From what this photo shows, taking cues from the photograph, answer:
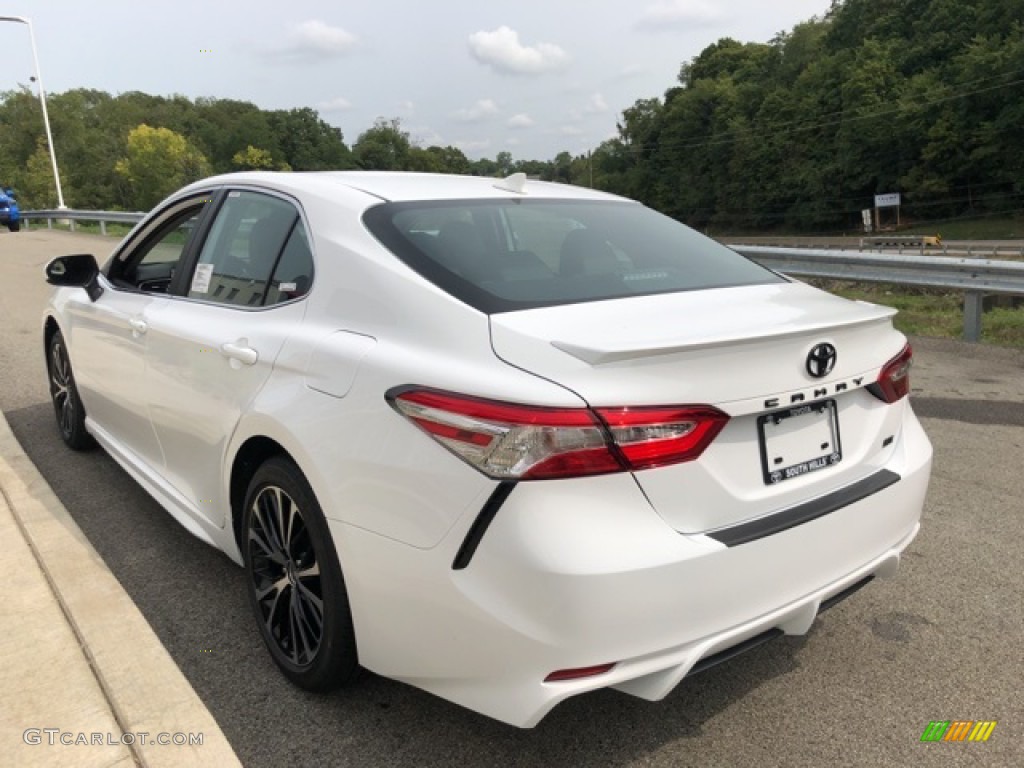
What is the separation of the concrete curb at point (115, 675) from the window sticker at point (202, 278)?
121 cm

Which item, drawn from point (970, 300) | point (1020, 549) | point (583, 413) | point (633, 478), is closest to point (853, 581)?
point (633, 478)

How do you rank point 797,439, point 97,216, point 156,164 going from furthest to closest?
point 156,164 < point 97,216 < point 797,439

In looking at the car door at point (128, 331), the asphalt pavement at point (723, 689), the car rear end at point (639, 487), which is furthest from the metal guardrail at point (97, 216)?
the car rear end at point (639, 487)

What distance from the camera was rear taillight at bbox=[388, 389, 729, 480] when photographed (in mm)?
1790

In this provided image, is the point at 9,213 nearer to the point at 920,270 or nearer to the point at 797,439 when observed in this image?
the point at 920,270

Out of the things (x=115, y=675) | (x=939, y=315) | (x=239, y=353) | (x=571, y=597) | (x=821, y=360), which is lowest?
(x=939, y=315)

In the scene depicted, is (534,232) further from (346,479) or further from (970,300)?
A: (970,300)

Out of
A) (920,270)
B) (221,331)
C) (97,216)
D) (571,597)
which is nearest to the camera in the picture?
(571,597)

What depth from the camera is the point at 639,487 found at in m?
1.84

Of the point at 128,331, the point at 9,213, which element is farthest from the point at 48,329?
the point at 9,213

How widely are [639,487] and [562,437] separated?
22cm

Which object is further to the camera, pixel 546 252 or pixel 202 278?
pixel 202 278

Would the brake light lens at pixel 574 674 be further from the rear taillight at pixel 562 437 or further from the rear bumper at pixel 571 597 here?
the rear taillight at pixel 562 437

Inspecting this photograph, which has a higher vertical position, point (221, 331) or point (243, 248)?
point (243, 248)
